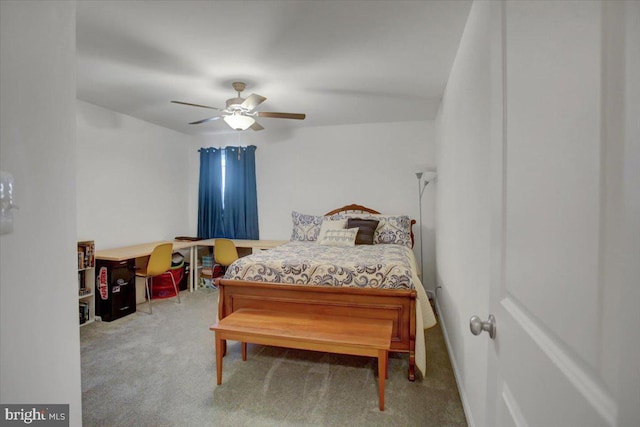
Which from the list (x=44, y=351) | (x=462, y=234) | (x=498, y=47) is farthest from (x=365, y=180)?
(x=44, y=351)

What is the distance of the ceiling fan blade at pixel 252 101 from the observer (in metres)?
2.58

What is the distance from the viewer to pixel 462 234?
2.01m

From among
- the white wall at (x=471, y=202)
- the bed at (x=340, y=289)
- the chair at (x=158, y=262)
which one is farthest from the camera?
the chair at (x=158, y=262)

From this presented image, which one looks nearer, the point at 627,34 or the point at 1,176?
the point at 627,34

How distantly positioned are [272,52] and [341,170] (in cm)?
238

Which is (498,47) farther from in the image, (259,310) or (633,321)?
(259,310)

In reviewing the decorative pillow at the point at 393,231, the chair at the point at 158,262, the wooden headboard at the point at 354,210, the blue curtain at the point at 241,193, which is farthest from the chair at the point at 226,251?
the decorative pillow at the point at 393,231

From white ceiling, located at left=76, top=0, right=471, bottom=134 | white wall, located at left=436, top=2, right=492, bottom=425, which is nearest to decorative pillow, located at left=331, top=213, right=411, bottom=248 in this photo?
white wall, located at left=436, top=2, right=492, bottom=425

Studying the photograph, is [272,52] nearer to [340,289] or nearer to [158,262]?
[340,289]

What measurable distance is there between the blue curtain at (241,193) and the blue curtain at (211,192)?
138mm

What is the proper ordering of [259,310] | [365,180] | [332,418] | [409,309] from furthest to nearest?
[365,180] → [259,310] → [409,309] → [332,418]

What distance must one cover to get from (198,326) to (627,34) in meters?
3.55

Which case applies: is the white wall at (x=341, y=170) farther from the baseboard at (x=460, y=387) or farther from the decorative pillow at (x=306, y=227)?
the baseboard at (x=460, y=387)

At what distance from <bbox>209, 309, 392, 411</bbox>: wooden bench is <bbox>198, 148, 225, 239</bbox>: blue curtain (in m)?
2.86
